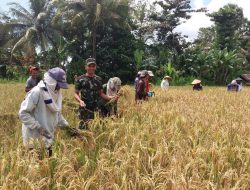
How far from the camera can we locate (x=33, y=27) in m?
25.3

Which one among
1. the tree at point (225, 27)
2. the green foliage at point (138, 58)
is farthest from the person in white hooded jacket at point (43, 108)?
the tree at point (225, 27)

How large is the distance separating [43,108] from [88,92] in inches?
69.2

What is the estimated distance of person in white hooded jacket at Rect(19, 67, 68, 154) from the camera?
342 centimetres

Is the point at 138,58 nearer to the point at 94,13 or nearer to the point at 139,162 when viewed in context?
the point at 94,13

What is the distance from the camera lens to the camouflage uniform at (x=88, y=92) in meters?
5.23

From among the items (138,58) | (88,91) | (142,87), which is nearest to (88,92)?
(88,91)

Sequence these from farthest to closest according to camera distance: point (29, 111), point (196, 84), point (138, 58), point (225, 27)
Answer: point (225, 27)
point (138, 58)
point (196, 84)
point (29, 111)

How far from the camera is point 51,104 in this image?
136 inches

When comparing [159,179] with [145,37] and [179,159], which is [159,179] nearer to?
[179,159]

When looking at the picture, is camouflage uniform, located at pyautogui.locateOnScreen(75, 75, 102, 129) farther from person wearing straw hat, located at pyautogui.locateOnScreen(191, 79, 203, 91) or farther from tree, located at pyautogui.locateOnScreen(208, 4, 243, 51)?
tree, located at pyautogui.locateOnScreen(208, 4, 243, 51)

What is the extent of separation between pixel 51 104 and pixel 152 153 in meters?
0.94

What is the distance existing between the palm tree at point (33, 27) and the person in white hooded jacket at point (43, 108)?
70.6 ft

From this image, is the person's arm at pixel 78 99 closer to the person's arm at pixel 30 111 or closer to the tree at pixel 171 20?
the person's arm at pixel 30 111

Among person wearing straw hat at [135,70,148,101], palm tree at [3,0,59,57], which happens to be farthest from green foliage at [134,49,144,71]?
person wearing straw hat at [135,70,148,101]
